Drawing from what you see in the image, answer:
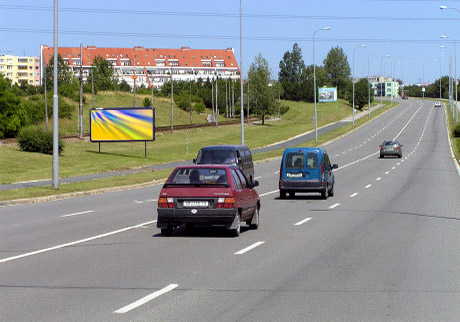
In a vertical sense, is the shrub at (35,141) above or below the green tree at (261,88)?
below

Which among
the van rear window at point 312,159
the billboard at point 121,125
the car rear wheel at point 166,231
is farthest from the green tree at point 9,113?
the car rear wheel at point 166,231

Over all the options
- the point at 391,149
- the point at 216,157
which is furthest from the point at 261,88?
the point at 216,157

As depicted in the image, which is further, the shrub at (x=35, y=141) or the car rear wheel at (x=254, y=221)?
the shrub at (x=35, y=141)

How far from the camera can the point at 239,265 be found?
12.3 m

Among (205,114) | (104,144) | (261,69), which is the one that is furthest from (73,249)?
(205,114)

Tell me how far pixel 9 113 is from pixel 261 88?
51.3 meters

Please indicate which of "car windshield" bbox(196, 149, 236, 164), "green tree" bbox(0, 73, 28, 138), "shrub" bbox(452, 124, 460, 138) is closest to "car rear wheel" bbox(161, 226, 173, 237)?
"car windshield" bbox(196, 149, 236, 164)

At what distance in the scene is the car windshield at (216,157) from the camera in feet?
107

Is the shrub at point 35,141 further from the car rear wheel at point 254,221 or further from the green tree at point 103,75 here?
the green tree at point 103,75

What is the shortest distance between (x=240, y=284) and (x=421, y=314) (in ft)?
8.86

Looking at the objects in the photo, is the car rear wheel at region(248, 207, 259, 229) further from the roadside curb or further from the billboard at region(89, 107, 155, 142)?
the billboard at region(89, 107, 155, 142)

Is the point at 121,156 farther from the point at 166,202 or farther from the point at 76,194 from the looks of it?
the point at 166,202

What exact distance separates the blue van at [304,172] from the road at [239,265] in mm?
2129

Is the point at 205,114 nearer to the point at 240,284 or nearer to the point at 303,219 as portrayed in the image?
the point at 303,219
